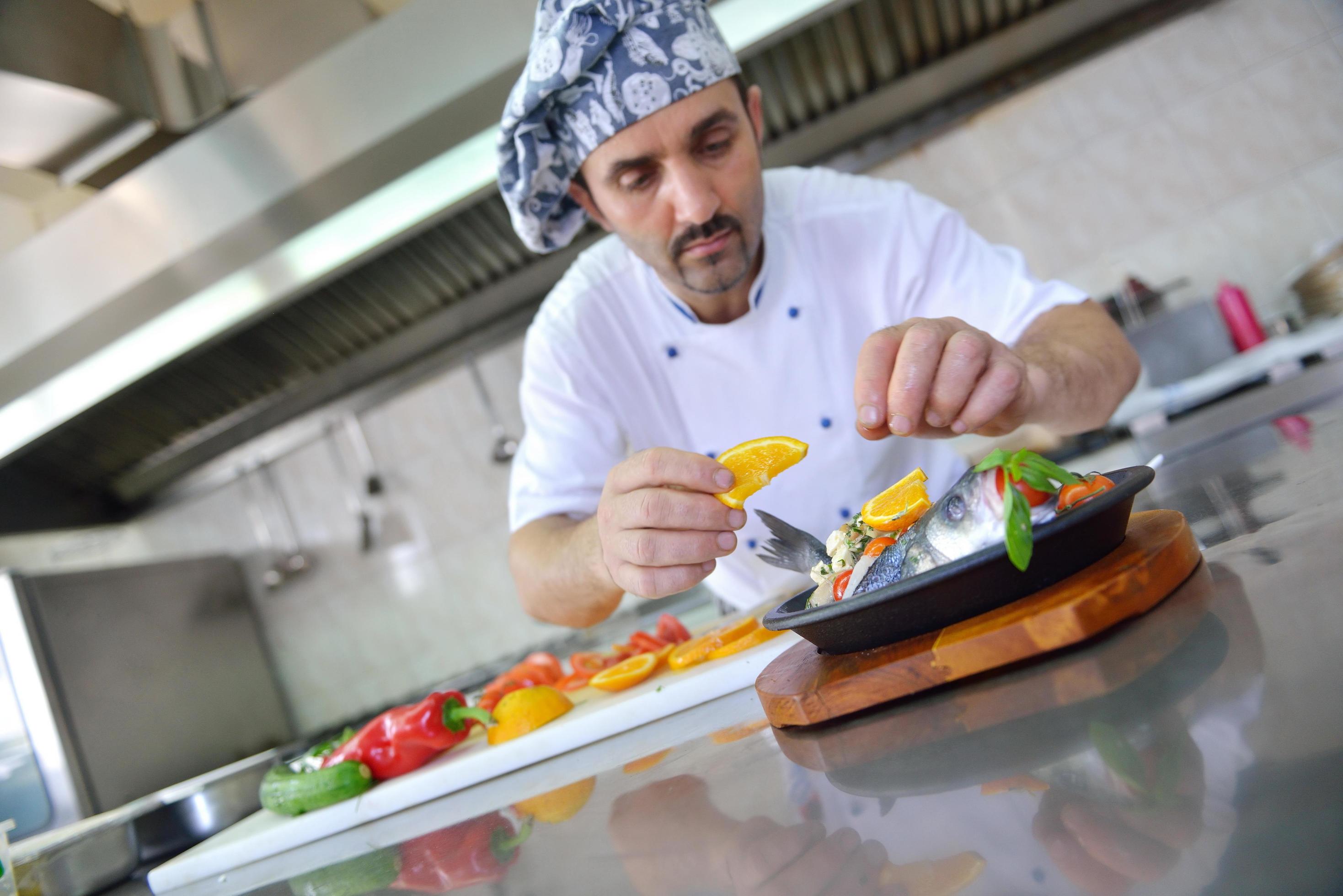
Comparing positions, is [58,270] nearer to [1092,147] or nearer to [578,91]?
[578,91]

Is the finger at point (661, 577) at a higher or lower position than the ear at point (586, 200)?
lower

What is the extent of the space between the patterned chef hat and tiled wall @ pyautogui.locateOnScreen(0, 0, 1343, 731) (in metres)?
1.83

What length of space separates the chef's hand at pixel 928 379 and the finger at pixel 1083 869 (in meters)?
0.43

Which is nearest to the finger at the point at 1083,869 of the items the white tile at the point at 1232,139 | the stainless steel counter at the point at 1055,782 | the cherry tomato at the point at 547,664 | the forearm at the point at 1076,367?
the stainless steel counter at the point at 1055,782

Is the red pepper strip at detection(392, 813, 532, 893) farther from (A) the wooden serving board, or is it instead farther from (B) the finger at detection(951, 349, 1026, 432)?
(B) the finger at detection(951, 349, 1026, 432)

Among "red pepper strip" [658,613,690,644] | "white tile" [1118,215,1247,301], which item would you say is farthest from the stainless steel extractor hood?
"red pepper strip" [658,613,690,644]

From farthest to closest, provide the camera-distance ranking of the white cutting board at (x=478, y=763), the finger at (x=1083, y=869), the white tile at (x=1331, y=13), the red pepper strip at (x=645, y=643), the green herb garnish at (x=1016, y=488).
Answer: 1. the white tile at (x=1331, y=13)
2. the red pepper strip at (x=645, y=643)
3. the white cutting board at (x=478, y=763)
4. the green herb garnish at (x=1016, y=488)
5. the finger at (x=1083, y=869)

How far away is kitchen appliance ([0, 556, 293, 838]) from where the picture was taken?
279cm

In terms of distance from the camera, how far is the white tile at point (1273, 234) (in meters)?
2.71

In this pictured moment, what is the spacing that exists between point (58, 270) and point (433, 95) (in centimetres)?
119

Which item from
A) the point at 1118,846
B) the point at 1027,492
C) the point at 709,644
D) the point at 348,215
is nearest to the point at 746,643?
the point at 709,644

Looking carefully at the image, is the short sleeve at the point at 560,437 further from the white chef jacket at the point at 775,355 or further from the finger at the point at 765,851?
the finger at the point at 765,851

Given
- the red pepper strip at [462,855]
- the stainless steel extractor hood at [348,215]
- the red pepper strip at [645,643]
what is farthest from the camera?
the stainless steel extractor hood at [348,215]

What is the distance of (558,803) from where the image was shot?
80 cm
